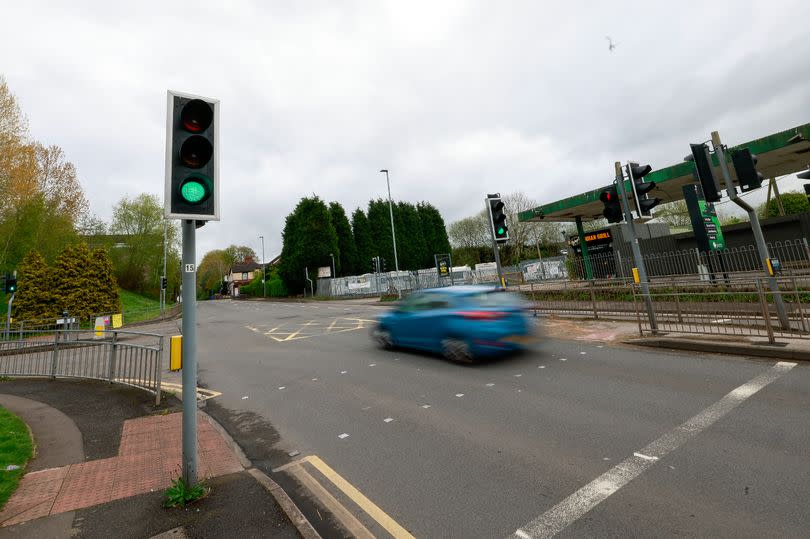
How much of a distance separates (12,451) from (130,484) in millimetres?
2056

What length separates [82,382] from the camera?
8.05 m

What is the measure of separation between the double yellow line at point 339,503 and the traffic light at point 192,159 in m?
2.67

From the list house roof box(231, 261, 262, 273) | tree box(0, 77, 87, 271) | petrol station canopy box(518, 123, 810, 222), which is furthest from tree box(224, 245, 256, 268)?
petrol station canopy box(518, 123, 810, 222)

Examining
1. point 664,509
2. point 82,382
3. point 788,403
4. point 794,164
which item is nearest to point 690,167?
point 794,164

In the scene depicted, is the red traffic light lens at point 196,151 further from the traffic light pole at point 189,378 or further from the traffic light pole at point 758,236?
the traffic light pole at point 758,236

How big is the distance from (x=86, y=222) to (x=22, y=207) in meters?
16.1

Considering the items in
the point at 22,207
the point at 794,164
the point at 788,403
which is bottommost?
the point at 788,403

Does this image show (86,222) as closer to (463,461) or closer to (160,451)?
(160,451)

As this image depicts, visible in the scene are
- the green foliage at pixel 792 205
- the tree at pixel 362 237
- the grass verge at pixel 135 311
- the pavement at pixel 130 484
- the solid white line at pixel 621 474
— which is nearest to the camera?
the solid white line at pixel 621 474

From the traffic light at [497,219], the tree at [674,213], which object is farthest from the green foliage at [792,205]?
the traffic light at [497,219]

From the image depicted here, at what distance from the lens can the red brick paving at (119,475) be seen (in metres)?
3.22

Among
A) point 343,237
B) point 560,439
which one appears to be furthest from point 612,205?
point 343,237

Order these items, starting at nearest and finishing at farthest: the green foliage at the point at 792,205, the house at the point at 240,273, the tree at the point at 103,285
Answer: the tree at the point at 103,285
the green foliage at the point at 792,205
the house at the point at 240,273

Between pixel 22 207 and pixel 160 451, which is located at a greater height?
pixel 22 207
